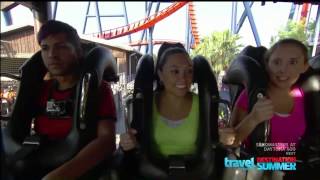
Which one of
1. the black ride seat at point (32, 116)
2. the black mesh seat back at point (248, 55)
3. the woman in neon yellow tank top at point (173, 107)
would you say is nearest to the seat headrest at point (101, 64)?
the black ride seat at point (32, 116)

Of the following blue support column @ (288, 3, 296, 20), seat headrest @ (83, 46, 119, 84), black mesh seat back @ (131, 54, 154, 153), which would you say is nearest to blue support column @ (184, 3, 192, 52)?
black mesh seat back @ (131, 54, 154, 153)

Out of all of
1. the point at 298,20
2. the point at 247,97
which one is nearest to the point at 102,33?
the point at 247,97

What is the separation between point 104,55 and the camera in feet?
5.50

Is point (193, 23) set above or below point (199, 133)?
above

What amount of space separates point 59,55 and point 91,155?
457 millimetres

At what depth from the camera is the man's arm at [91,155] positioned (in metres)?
1.61

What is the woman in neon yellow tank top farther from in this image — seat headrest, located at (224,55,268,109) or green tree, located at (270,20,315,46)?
green tree, located at (270,20,315,46)

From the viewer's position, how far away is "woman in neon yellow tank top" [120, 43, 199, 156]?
1715 millimetres

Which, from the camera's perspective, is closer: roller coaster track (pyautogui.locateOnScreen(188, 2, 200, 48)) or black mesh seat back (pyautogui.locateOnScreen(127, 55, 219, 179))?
roller coaster track (pyautogui.locateOnScreen(188, 2, 200, 48))

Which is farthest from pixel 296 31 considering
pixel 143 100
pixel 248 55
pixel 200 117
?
pixel 143 100

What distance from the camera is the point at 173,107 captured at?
179 cm

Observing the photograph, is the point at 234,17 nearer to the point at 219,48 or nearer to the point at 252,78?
the point at 219,48

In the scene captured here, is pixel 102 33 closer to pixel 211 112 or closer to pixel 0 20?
pixel 0 20

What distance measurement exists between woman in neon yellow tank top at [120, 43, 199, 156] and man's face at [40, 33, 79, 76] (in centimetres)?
38
